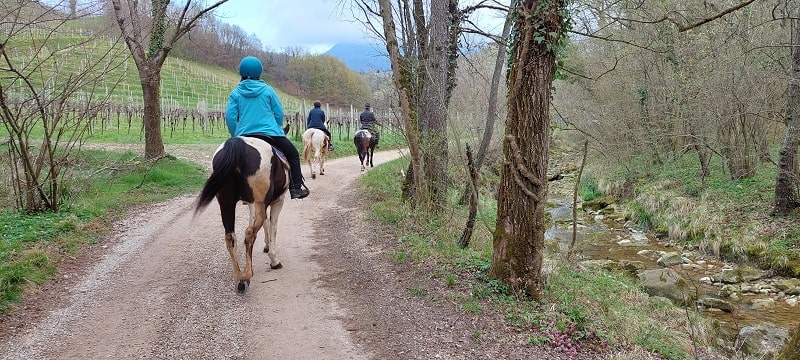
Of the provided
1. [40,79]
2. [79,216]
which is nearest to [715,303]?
[79,216]

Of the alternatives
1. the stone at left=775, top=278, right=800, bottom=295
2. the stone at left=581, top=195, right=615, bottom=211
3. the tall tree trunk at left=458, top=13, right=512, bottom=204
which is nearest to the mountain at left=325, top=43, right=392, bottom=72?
the tall tree trunk at left=458, top=13, right=512, bottom=204

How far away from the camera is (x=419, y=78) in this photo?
8.47 metres

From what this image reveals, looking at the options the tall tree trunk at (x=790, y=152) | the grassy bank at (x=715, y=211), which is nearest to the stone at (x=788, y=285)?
the grassy bank at (x=715, y=211)

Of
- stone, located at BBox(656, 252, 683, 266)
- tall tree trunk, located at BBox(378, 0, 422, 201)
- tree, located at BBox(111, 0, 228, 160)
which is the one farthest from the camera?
tree, located at BBox(111, 0, 228, 160)

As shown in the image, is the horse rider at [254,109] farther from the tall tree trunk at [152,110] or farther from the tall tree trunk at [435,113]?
the tall tree trunk at [152,110]

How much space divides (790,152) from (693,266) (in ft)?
11.4

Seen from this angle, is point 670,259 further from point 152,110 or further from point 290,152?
point 152,110

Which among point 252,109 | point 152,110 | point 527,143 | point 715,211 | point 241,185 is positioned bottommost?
point 715,211

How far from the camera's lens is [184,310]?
490 cm

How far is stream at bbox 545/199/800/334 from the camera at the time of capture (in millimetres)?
8477

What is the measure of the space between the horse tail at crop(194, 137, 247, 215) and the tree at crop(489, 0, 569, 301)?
9.43ft

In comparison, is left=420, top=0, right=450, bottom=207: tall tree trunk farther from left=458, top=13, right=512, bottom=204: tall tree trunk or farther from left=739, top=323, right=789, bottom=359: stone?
left=739, top=323, right=789, bottom=359: stone

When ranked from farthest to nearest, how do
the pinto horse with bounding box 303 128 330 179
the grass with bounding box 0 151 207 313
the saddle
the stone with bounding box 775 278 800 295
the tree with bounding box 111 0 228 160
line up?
the pinto horse with bounding box 303 128 330 179, the tree with bounding box 111 0 228 160, the stone with bounding box 775 278 800 295, the saddle, the grass with bounding box 0 151 207 313

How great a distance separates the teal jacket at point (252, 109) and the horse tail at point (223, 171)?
2.66 ft
